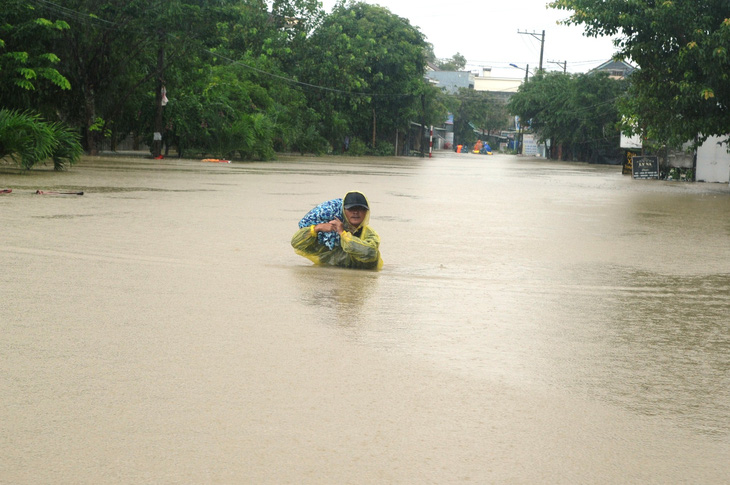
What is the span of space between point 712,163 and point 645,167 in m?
3.05

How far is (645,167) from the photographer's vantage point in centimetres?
3603

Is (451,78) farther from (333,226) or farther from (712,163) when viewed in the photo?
(333,226)

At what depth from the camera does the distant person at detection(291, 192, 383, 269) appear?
7.84 m

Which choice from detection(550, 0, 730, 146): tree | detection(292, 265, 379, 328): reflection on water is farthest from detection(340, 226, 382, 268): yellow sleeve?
detection(550, 0, 730, 146): tree

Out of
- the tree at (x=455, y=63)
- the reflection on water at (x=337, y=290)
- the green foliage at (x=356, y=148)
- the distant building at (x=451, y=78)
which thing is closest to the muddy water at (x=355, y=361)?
the reflection on water at (x=337, y=290)

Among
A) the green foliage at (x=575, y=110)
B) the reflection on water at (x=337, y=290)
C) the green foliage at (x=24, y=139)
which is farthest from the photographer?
the green foliage at (x=575, y=110)

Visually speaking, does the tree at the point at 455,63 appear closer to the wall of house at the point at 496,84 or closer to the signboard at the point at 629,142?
the wall of house at the point at 496,84

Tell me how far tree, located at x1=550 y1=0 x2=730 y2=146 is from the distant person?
52.6 feet

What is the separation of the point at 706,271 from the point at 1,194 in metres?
10.7

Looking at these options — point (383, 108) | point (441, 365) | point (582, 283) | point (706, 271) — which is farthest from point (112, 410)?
point (383, 108)

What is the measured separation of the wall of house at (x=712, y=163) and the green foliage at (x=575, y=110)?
26.1m

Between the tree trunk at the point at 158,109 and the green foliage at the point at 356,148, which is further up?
the tree trunk at the point at 158,109

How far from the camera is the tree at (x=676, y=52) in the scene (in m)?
22.6

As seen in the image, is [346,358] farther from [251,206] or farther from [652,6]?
[652,6]
